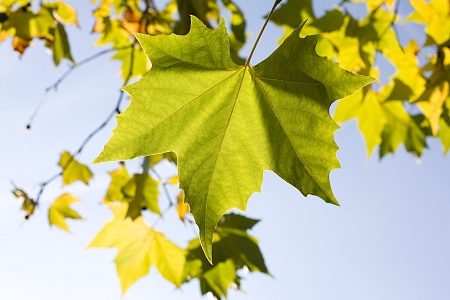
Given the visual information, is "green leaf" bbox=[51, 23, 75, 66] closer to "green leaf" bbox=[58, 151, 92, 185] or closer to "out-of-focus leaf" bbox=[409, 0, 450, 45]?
"green leaf" bbox=[58, 151, 92, 185]

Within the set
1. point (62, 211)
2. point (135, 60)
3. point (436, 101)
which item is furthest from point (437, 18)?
point (62, 211)

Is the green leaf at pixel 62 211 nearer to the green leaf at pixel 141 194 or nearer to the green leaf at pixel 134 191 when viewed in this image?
the green leaf at pixel 134 191

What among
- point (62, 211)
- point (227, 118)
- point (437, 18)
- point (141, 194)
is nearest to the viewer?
point (227, 118)

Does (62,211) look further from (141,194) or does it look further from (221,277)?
(221,277)

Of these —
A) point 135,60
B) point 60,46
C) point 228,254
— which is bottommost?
point 228,254

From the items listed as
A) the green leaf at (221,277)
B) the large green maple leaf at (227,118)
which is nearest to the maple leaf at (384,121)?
the green leaf at (221,277)

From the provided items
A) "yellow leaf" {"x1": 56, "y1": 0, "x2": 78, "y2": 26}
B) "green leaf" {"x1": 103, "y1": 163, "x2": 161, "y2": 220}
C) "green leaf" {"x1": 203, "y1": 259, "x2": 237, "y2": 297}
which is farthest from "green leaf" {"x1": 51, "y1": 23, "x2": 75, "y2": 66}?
"green leaf" {"x1": 203, "y1": 259, "x2": 237, "y2": 297}

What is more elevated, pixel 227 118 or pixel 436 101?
pixel 227 118
